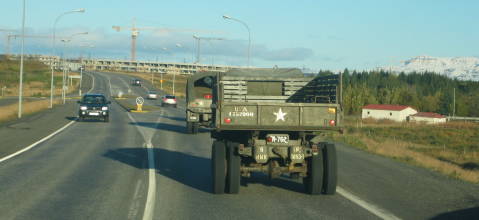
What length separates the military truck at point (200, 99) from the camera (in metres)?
27.9

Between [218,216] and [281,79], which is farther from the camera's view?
[281,79]

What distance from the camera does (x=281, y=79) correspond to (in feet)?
46.6

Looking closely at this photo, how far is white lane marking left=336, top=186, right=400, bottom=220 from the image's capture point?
932cm

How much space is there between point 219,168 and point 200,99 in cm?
1717

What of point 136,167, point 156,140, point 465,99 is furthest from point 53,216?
point 465,99

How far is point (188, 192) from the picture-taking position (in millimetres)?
11570

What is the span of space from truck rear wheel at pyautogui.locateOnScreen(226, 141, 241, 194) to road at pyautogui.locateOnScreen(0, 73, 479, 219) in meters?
0.18

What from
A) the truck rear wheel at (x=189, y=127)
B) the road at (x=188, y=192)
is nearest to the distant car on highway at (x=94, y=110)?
the truck rear wheel at (x=189, y=127)

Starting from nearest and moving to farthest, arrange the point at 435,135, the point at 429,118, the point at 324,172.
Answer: the point at 324,172
the point at 435,135
the point at 429,118

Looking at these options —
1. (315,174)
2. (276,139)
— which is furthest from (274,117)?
(315,174)

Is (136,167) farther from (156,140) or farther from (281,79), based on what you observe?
(156,140)

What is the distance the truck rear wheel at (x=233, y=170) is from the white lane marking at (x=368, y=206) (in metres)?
2.14

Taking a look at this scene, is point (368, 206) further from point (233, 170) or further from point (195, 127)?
point (195, 127)

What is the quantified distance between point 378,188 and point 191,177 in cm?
432
